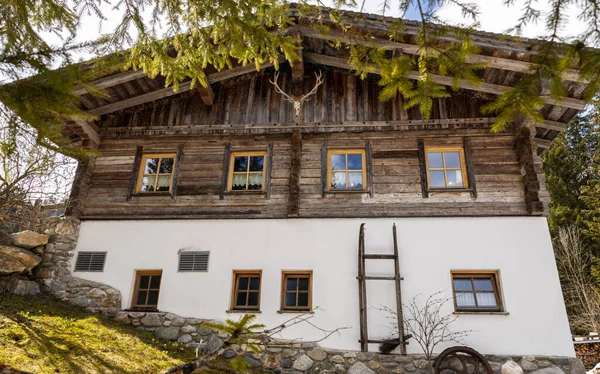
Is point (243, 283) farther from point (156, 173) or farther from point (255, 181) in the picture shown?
point (156, 173)

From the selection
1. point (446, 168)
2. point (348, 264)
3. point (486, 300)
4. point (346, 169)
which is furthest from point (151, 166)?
point (486, 300)

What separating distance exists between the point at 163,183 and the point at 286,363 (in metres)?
4.76

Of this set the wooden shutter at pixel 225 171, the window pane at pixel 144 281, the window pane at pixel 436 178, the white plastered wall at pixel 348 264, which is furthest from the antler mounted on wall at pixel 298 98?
the window pane at pixel 144 281

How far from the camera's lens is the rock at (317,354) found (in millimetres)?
7945

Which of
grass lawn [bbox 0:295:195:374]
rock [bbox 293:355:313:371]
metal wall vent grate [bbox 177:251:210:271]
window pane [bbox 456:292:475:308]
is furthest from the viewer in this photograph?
metal wall vent grate [bbox 177:251:210:271]

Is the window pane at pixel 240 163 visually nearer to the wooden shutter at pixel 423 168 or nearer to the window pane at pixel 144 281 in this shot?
the window pane at pixel 144 281

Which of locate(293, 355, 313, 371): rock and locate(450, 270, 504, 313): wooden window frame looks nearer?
locate(293, 355, 313, 371): rock

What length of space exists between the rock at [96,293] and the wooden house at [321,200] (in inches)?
10.2

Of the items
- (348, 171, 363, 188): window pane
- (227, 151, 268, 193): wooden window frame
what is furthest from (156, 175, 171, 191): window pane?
(348, 171, 363, 188): window pane

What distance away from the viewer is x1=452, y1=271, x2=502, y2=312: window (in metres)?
8.16

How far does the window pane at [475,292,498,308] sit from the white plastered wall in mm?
225

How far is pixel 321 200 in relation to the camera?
9250 mm

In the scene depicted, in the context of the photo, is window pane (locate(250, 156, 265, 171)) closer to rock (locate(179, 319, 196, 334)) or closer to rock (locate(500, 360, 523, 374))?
rock (locate(179, 319, 196, 334))

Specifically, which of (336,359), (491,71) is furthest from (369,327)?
(491,71)
